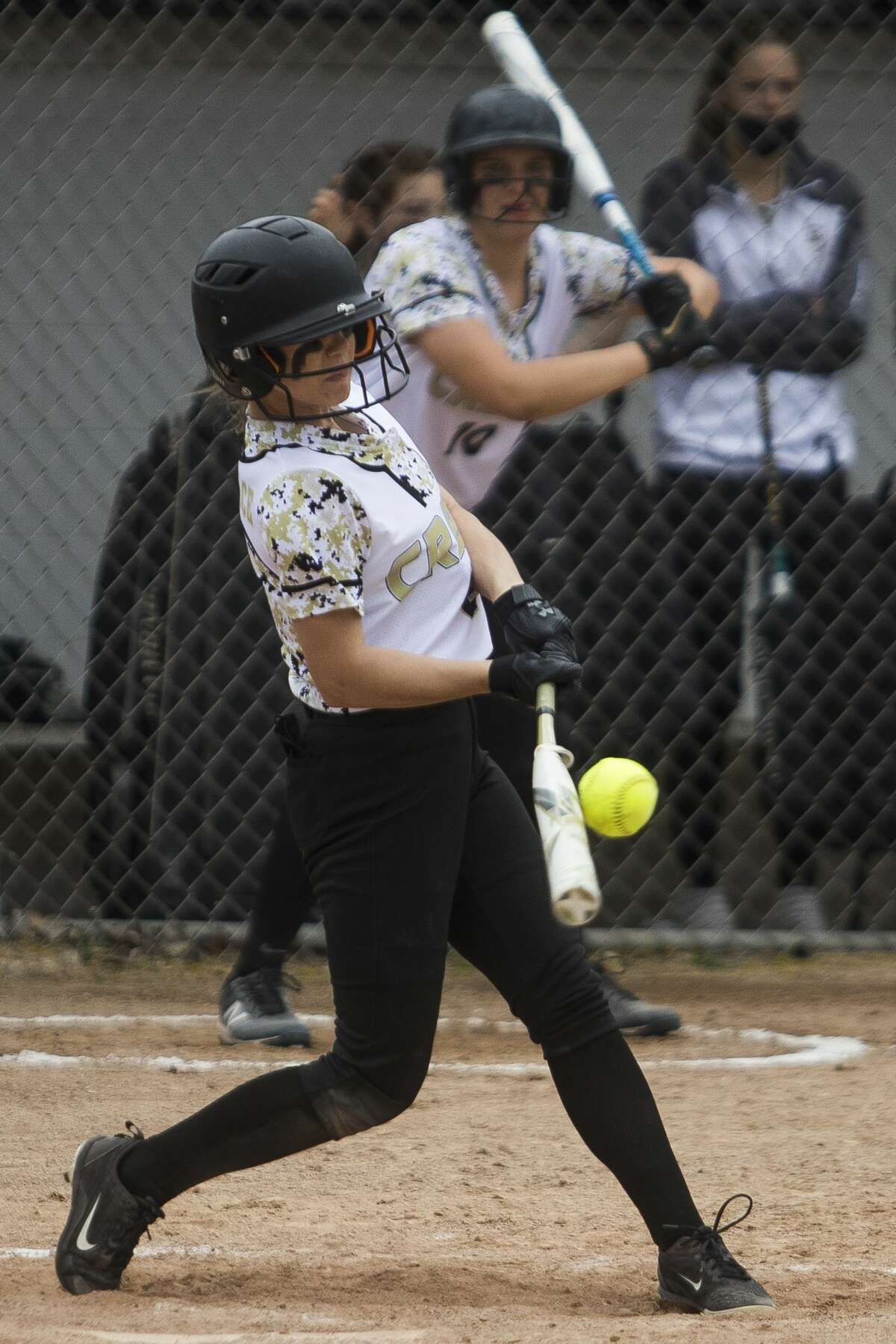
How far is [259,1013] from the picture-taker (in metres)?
4.24

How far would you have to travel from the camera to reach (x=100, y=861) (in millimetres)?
5312

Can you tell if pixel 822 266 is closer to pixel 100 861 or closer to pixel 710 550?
pixel 710 550

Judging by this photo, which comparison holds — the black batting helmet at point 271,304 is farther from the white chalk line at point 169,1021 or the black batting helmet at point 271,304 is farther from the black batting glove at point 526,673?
the white chalk line at point 169,1021

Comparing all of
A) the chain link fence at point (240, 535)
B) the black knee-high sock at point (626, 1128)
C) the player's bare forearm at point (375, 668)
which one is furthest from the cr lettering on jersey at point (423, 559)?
the chain link fence at point (240, 535)

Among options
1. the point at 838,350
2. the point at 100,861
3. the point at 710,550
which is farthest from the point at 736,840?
the point at 100,861

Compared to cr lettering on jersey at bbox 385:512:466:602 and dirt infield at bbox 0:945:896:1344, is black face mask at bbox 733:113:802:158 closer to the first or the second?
dirt infield at bbox 0:945:896:1344

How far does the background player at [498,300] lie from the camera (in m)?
3.85

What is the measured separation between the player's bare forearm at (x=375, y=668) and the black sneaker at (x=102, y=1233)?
2.67 ft

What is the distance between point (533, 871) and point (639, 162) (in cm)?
439

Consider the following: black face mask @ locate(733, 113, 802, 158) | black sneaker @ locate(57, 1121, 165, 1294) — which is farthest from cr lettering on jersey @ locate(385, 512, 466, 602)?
black face mask @ locate(733, 113, 802, 158)

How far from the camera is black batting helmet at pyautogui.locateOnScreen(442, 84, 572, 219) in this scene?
3.92 metres

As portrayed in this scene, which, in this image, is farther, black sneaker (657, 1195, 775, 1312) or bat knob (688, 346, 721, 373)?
bat knob (688, 346, 721, 373)

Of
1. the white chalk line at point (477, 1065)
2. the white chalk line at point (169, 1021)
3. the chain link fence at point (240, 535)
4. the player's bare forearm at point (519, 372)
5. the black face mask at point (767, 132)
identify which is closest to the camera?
the player's bare forearm at point (519, 372)

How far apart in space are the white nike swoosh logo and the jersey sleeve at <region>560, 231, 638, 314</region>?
2.22 m
